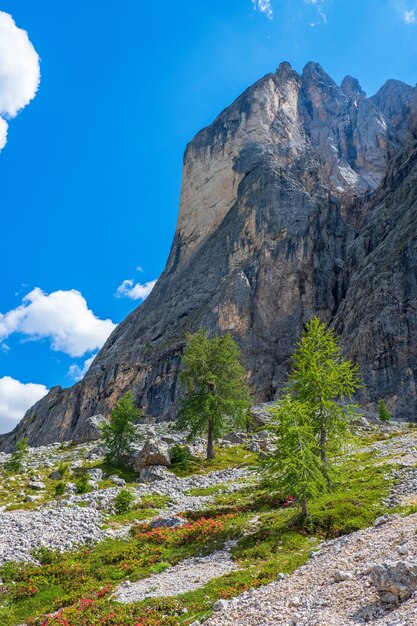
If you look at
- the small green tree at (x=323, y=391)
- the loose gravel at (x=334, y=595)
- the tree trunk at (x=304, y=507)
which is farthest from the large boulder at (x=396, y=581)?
the small green tree at (x=323, y=391)

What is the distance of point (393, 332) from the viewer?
7525 cm

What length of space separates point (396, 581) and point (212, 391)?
33.8m

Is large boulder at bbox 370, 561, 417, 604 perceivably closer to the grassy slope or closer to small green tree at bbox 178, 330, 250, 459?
the grassy slope

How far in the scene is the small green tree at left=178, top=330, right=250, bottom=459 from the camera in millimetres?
41188

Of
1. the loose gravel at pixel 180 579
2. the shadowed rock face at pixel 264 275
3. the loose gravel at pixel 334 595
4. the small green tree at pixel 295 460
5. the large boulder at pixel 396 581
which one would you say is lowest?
the loose gravel at pixel 180 579

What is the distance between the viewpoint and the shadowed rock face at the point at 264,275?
265 ft

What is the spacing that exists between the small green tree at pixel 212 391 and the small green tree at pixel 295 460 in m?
19.1

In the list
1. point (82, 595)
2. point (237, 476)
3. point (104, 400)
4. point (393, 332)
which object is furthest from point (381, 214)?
point (82, 595)

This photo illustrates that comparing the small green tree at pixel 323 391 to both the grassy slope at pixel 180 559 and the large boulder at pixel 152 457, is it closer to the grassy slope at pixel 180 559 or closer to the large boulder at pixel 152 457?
the grassy slope at pixel 180 559

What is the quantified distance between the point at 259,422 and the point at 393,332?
107ft

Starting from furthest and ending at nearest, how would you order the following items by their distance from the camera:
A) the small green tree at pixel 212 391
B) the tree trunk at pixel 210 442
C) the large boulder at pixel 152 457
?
the small green tree at pixel 212 391
the tree trunk at pixel 210 442
the large boulder at pixel 152 457

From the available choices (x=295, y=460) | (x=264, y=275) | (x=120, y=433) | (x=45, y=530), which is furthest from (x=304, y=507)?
(x=264, y=275)

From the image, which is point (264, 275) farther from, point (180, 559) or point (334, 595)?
point (334, 595)

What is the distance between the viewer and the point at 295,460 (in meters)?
19.2
